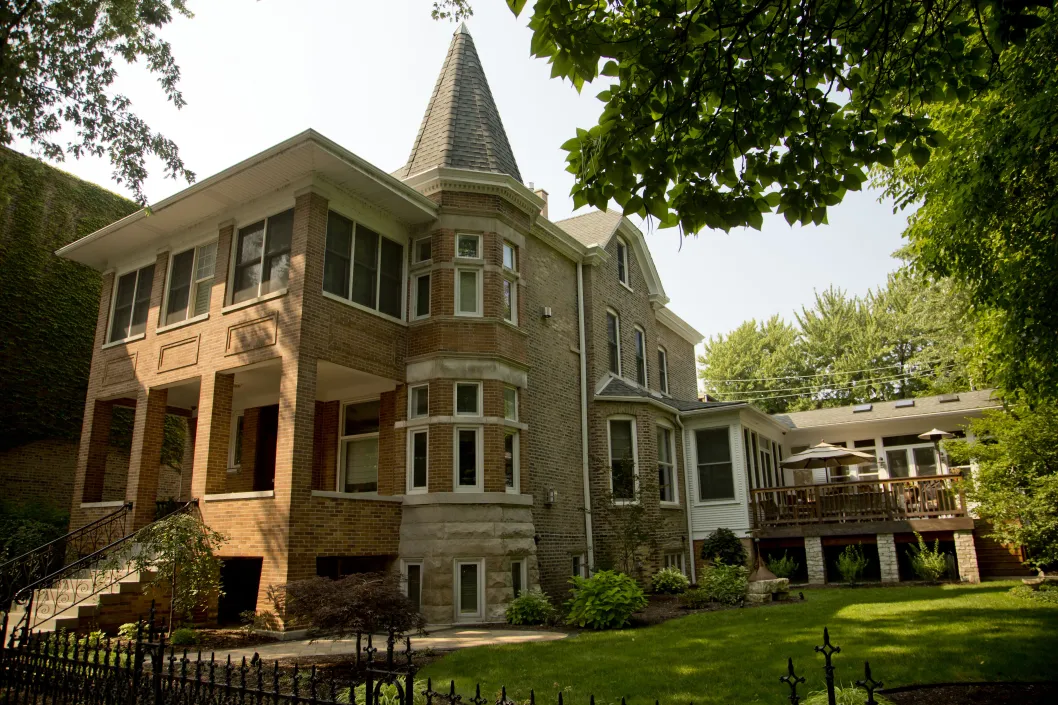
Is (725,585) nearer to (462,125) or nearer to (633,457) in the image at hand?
(633,457)

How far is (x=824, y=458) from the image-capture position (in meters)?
21.8

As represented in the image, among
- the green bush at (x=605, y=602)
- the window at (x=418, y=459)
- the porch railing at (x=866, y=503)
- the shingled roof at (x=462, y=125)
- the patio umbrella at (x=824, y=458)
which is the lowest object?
the green bush at (x=605, y=602)

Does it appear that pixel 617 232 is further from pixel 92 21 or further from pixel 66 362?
pixel 66 362

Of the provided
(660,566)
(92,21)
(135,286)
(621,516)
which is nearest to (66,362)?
(135,286)

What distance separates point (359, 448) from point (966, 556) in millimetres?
A: 15229

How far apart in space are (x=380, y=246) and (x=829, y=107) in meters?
10.9

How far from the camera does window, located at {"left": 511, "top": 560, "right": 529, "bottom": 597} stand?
14.3 metres

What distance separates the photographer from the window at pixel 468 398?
1468cm

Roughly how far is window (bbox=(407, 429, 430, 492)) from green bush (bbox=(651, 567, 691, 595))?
21.6 feet

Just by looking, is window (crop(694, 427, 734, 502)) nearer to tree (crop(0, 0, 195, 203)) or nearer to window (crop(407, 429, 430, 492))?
window (crop(407, 429, 430, 492))

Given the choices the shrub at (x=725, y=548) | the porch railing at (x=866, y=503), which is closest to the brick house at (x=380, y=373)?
the shrub at (x=725, y=548)

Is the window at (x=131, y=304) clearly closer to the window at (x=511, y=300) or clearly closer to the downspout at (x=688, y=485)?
the window at (x=511, y=300)

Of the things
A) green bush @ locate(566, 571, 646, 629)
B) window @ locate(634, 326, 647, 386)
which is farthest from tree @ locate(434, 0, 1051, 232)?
window @ locate(634, 326, 647, 386)

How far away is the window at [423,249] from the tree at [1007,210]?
937 cm
